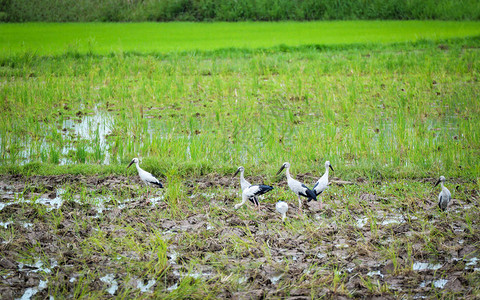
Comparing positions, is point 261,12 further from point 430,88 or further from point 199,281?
point 199,281

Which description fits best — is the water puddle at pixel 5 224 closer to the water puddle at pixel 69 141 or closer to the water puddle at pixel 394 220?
the water puddle at pixel 69 141

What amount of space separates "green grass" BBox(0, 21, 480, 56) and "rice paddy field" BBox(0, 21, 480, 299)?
191 cm

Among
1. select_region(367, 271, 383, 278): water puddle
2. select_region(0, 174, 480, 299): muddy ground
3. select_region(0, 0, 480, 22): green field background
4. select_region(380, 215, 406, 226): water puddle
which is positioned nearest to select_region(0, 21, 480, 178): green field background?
select_region(0, 174, 480, 299): muddy ground

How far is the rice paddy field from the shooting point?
427cm

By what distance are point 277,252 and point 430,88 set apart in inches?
291

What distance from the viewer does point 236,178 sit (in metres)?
6.72

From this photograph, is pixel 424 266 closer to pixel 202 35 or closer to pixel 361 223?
pixel 361 223

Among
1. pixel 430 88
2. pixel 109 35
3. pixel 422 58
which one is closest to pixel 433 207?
pixel 430 88

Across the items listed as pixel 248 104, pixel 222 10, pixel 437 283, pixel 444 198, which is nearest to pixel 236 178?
pixel 444 198

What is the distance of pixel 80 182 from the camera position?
6602mm

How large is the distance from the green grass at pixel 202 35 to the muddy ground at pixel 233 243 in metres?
10.0

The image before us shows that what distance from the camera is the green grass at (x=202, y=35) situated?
16328 millimetres

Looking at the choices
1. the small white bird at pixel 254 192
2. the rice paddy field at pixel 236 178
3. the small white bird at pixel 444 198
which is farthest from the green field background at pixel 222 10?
the small white bird at pixel 444 198

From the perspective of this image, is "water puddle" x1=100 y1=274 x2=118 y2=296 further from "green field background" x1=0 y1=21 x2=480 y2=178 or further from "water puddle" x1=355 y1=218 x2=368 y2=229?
"green field background" x1=0 y1=21 x2=480 y2=178
